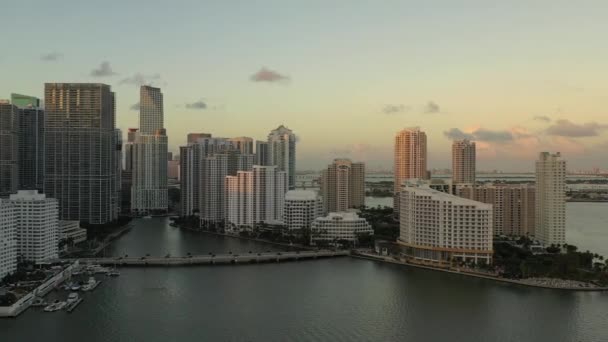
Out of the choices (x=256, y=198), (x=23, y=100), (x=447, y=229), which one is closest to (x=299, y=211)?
(x=256, y=198)

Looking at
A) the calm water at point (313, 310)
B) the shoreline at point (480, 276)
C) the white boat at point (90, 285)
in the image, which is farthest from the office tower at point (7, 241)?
the shoreline at point (480, 276)

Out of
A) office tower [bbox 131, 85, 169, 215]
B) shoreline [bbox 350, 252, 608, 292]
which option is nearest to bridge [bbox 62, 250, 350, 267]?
shoreline [bbox 350, 252, 608, 292]

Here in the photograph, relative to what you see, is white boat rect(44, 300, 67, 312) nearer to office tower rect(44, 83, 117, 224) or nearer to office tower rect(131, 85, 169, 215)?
office tower rect(44, 83, 117, 224)

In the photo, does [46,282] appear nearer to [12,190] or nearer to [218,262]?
[218,262]

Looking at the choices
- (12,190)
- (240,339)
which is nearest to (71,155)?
(12,190)

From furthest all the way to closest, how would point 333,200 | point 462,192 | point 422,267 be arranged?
point 333,200, point 462,192, point 422,267

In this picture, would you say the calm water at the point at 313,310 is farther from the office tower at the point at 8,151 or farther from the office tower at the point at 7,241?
the office tower at the point at 8,151
